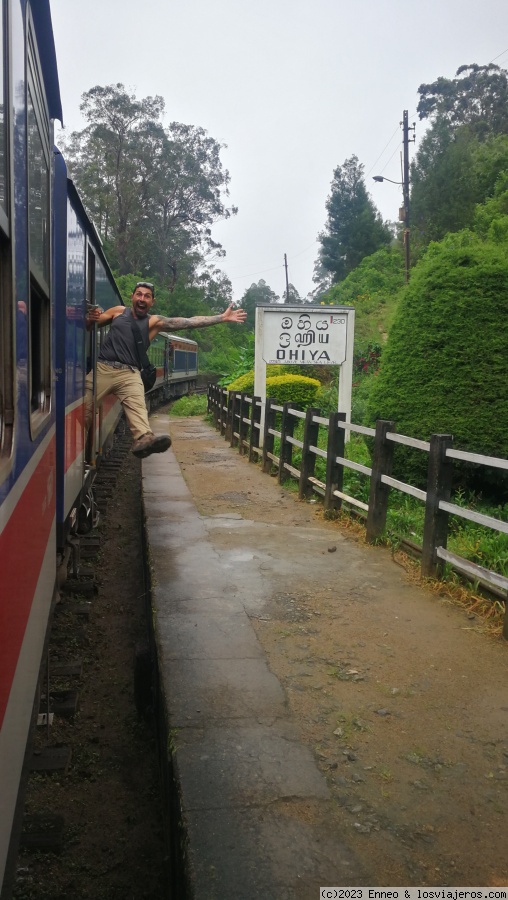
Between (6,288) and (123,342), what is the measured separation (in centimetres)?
508

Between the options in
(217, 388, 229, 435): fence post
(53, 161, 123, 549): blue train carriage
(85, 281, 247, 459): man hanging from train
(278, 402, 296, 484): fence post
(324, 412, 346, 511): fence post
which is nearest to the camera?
(53, 161, 123, 549): blue train carriage

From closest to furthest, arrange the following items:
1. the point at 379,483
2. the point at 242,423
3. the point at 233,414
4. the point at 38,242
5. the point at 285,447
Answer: the point at 38,242 < the point at 379,483 < the point at 285,447 < the point at 242,423 < the point at 233,414

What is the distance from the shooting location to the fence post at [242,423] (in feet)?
49.5

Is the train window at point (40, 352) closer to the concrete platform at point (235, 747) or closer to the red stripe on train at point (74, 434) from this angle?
the red stripe on train at point (74, 434)

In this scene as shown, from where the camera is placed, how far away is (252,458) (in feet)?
45.1

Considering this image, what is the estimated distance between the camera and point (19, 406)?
83.7 inches

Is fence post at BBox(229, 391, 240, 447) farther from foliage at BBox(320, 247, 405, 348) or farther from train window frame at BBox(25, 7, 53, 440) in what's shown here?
train window frame at BBox(25, 7, 53, 440)

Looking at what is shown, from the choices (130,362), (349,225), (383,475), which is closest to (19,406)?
(130,362)

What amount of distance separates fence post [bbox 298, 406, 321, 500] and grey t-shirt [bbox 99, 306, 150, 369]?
3.15 meters

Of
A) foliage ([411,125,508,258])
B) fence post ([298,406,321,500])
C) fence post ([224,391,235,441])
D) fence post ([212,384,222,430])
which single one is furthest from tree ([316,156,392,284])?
fence post ([298,406,321,500])

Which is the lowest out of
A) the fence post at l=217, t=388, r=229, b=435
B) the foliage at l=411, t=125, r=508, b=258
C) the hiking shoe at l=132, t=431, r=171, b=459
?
the fence post at l=217, t=388, r=229, b=435

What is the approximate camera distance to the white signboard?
12406 mm

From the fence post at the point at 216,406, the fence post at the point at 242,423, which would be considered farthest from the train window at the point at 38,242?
the fence post at the point at 216,406

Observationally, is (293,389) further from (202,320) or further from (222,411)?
(202,320)
